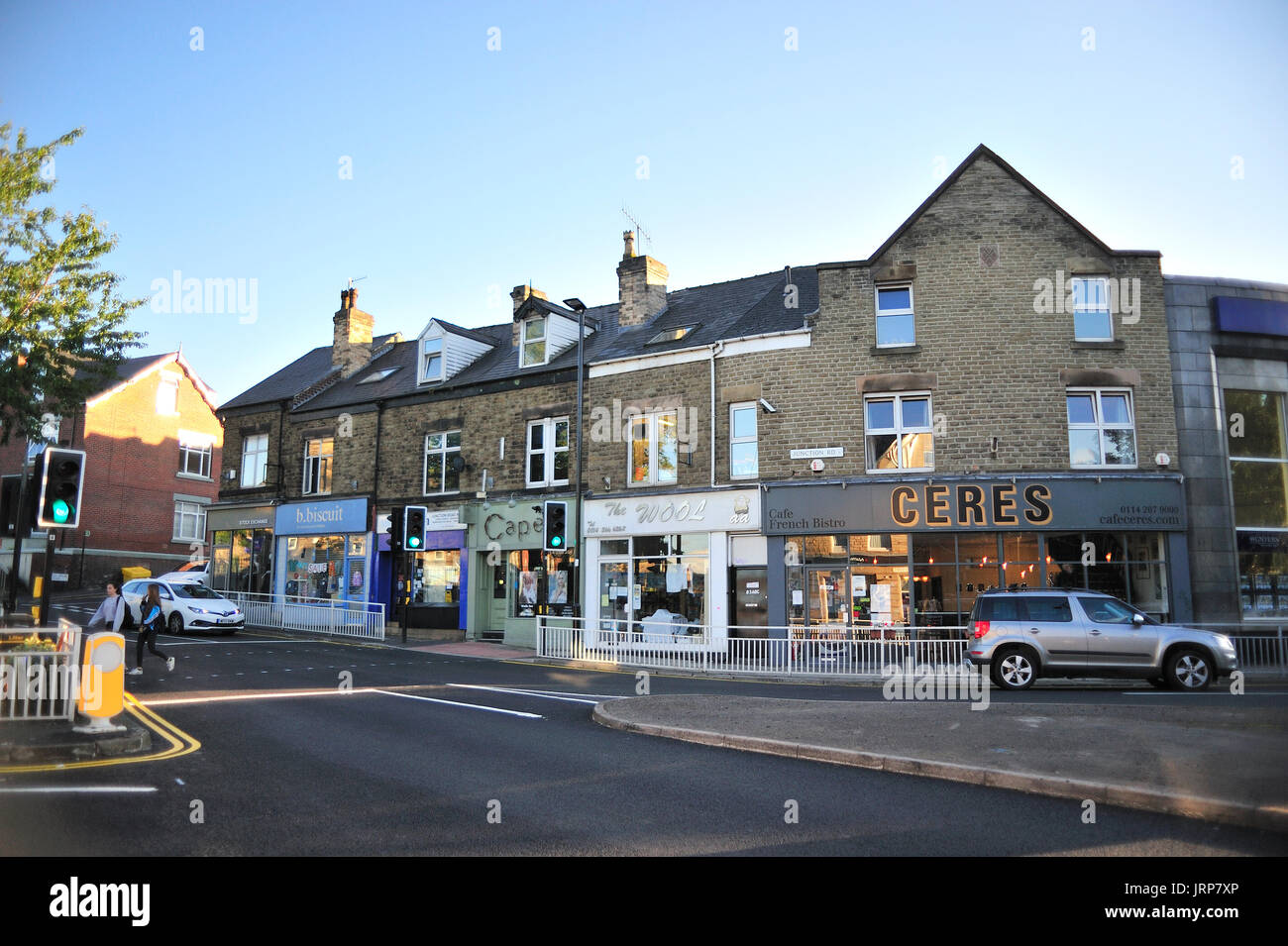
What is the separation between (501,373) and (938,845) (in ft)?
75.1

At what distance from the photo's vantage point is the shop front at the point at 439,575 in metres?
26.8

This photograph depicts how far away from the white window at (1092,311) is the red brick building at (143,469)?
3728cm

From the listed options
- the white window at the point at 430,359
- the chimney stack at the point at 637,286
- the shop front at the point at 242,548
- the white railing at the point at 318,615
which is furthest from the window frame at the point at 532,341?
the shop front at the point at 242,548

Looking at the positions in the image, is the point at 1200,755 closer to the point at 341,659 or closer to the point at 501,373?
the point at 341,659

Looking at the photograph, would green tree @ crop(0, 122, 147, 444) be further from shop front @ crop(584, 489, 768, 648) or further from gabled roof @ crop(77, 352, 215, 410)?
gabled roof @ crop(77, 352, 215, 410)

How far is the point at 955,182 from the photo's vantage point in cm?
2128

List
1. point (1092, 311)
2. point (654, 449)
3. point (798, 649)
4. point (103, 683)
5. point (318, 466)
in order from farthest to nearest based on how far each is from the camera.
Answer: point (318, 466) → point (654, 449) → point (1092, 311) → point (798, 649) → point (103, 683)

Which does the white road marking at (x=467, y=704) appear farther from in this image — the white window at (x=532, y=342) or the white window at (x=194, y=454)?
the white window at (x=194, y=454)

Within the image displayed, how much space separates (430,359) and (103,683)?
21057mm

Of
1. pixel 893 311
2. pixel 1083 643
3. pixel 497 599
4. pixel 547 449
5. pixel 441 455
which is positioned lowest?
pixel 1083 643

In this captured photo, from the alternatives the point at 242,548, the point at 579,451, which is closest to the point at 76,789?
the point at 579,451

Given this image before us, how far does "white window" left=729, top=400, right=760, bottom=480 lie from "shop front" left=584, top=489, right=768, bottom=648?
2.21 feet

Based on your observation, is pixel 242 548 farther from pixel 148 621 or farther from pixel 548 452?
pixel 148 621
